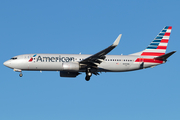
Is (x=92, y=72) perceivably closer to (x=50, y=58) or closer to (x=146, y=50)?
(x=50, y=58)

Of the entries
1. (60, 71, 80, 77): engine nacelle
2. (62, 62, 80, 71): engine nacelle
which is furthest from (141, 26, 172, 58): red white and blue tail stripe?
(62, 62, 80, 71): engine nacelle

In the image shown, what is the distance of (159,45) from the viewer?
177 feet

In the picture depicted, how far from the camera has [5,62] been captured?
161ft

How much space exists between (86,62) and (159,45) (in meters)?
14.2

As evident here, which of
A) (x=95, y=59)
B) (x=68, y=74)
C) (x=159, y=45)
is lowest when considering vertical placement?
(x=68, y=74)

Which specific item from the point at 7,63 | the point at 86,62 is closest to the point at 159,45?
the point at 86,62

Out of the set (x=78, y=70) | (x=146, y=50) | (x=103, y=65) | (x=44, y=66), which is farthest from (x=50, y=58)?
(x=146, y=50)

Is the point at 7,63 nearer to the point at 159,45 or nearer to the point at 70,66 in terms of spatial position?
the point at 70,66

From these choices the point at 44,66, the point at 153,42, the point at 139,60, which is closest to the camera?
the point at 44,66

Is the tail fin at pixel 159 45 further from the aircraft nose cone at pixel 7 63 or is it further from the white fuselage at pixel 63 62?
the aircraft nose cone at pixel 7 63

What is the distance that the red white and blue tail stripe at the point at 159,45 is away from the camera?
52.6 m

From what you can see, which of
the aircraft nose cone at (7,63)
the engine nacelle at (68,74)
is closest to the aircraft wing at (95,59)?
the engine nacelle at (68,74)

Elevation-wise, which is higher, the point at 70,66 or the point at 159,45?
the point at 159,45

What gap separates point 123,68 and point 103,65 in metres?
3.38
